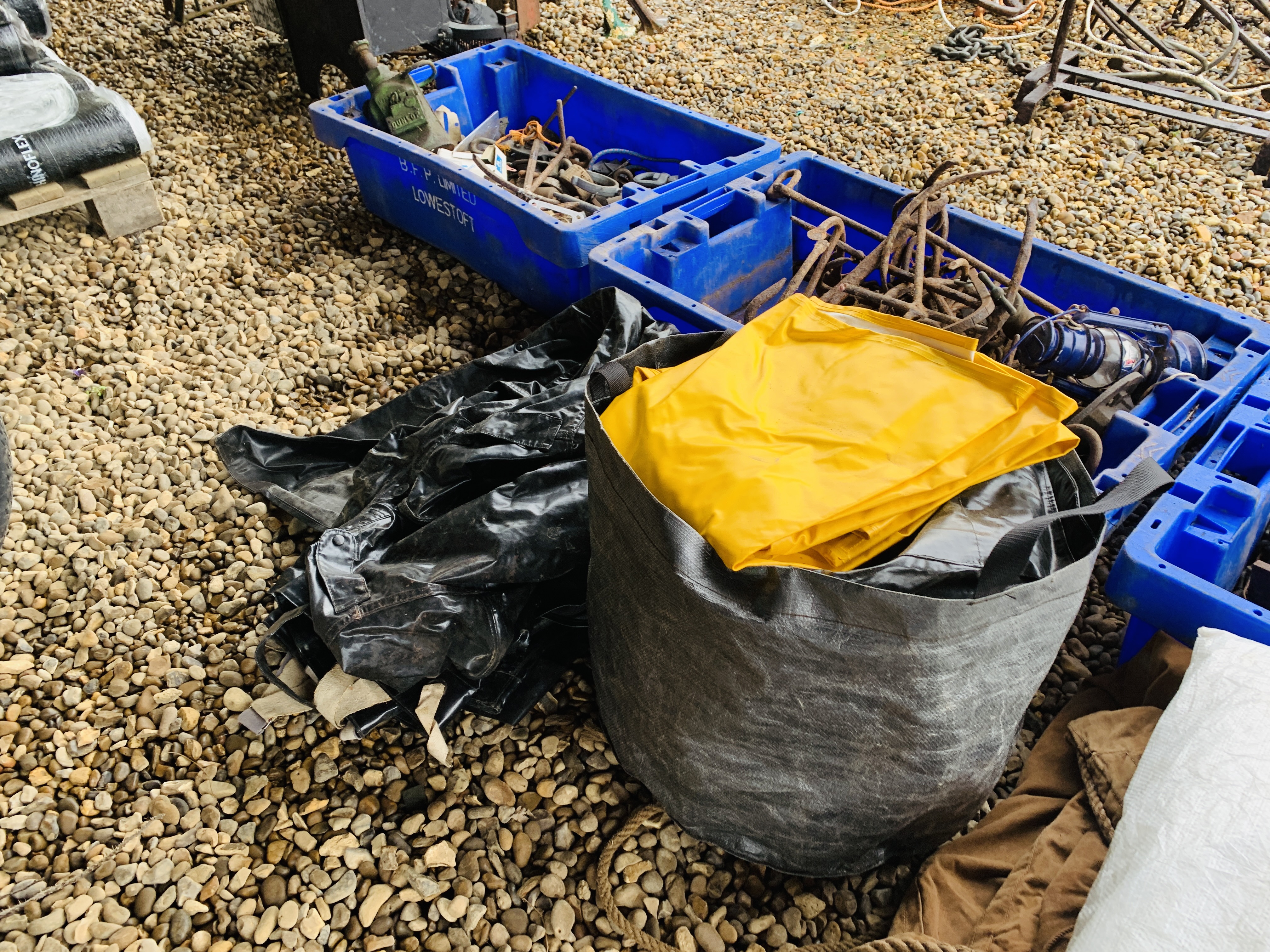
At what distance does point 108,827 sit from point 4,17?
9.10ft

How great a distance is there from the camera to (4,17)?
9.59 ft

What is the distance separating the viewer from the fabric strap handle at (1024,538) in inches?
46.4

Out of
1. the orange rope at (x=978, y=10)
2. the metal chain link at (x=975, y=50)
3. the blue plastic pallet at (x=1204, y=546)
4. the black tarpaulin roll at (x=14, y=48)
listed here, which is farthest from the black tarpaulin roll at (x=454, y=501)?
the orange rope at (x=978, y=10)

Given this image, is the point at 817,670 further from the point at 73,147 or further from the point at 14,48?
the point at 14,48

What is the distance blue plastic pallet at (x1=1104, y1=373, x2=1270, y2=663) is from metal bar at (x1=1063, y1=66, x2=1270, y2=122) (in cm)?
252

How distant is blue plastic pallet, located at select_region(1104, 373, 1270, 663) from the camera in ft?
4.74

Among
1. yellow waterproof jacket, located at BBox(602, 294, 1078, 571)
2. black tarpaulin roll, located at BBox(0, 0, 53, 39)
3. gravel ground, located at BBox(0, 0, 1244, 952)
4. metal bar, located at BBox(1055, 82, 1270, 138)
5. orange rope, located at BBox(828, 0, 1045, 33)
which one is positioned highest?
black tarpaulin roll, located at BBox(0, 0, 53, 39)

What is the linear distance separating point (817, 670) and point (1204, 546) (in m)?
0.81

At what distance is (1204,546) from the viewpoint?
155 cm

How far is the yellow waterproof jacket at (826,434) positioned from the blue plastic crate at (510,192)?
112 centimetres

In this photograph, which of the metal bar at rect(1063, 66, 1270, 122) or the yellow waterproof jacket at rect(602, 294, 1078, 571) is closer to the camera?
the yellow waterproof jacket at rect(602, 294, 1078, 571)

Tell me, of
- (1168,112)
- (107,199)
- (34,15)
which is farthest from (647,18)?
(107,199)

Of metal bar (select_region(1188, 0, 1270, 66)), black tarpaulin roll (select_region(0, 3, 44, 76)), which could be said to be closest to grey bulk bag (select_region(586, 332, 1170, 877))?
black tarpaulin roll (select_region(0, 3, 44, 76))

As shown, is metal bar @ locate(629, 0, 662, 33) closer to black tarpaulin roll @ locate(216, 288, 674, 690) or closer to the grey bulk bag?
black tarpaulin roll @ locate(216, 288, 674, 690)
